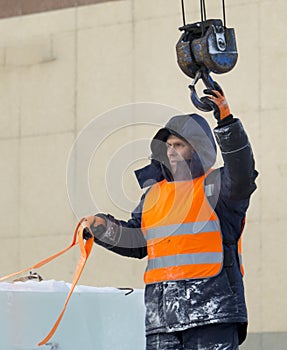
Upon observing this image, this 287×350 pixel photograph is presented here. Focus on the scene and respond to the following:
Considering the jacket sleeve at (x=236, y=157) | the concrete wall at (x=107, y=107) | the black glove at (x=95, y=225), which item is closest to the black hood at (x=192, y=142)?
the jacket sleeve at (x=236, y=157)

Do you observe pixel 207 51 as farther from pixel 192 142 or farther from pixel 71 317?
pixel 71 317

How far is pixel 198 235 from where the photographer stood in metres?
5.82

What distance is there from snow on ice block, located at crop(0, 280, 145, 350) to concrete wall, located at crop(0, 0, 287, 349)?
3.13 m

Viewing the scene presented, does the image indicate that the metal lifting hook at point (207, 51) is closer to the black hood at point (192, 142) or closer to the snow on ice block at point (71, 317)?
the black hood at point (192, 142)

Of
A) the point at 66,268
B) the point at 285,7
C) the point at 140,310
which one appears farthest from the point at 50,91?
the point at 140,310

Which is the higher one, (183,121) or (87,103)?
(87,103)

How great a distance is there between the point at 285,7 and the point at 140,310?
4.65m

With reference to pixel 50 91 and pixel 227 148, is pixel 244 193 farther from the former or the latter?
pixel 50 91

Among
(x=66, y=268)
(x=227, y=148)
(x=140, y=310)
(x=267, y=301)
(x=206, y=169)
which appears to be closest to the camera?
(x=227, y=148)

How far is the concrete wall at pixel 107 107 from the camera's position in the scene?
35.9 feet

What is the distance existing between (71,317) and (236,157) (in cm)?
202

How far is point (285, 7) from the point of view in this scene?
441 inches

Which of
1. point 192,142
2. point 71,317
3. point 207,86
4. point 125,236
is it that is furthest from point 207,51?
point 71,317

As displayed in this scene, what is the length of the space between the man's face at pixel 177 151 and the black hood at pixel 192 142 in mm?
25
